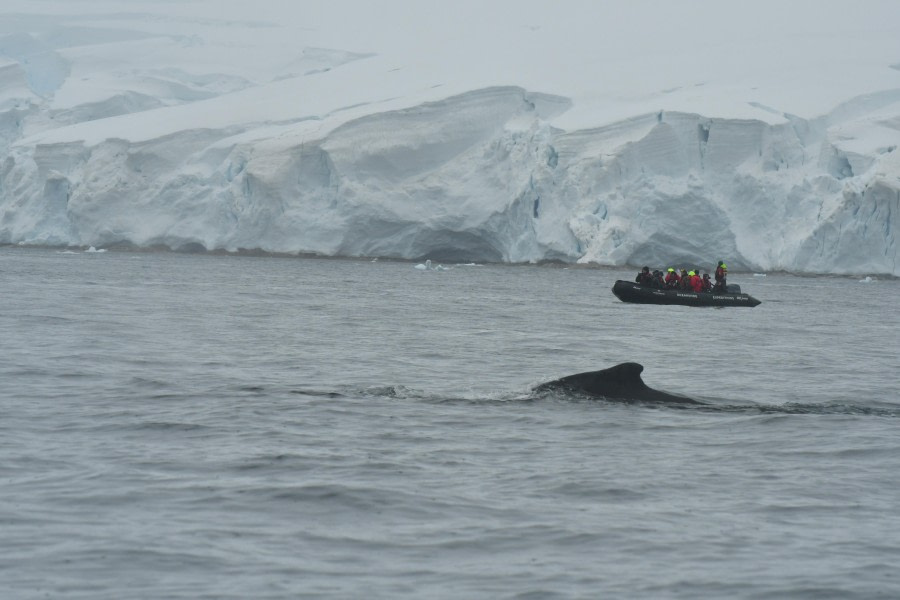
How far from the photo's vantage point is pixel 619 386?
13945mm

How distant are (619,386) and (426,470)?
13.9 ft

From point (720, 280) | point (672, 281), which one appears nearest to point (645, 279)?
point (672, 281)

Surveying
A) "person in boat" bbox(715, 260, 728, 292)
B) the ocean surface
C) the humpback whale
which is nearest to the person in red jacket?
"person in boat" bbox(715, 260, 728, 292)

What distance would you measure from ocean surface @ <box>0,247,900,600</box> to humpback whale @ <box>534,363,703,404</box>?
22 centimetres

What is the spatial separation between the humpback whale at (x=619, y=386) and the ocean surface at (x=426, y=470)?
0.22 meters

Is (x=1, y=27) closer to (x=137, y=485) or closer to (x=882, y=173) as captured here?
(x=882, y=173)

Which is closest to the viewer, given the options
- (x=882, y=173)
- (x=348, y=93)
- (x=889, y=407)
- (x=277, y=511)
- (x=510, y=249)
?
(x=277, y=511)

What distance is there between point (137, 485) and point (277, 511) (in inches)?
47.5

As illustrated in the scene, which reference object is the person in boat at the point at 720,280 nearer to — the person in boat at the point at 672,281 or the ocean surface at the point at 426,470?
the person in boat at the point at 672,281

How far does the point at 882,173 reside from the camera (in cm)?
4909

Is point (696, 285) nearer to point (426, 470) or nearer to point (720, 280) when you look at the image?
point (720, 280)

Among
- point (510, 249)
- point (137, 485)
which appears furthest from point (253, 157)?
point (137, 485)

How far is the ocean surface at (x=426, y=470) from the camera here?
736 cm

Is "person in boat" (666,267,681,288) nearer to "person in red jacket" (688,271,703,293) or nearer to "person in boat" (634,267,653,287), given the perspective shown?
"person in red jacket" (688,271,703,293)
